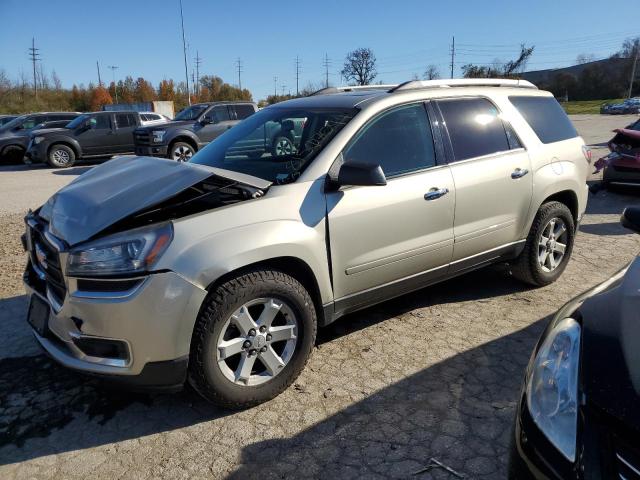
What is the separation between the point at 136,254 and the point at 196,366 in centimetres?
68

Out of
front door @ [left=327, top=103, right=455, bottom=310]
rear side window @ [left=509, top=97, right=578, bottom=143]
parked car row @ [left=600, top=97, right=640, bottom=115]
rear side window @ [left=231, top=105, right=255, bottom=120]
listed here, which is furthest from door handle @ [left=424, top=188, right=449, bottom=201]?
parked car row @ [left=600, top=97, right=640, bottom=115]

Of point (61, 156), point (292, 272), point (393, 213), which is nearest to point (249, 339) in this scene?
point (292, 272)

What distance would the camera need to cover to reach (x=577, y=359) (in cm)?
173

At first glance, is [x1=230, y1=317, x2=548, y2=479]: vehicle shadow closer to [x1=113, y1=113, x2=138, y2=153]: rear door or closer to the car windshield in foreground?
the car windshield in foreground

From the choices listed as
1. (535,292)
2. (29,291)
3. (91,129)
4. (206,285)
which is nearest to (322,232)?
(206,285)

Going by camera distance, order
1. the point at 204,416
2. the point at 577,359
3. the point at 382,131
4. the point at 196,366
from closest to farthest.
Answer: the point at 577,359, the point at 196,366, the point at 204,416, the point at 382,131

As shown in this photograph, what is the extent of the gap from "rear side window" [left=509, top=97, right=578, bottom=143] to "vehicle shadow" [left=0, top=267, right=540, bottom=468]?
1.94m

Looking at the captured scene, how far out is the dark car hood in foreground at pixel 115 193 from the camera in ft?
8.77

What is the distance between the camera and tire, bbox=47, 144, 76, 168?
606 inches

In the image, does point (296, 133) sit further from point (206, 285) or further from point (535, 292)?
point (535, 292)

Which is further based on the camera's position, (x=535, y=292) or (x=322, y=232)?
(x=535, y=292)

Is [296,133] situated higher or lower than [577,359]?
higher

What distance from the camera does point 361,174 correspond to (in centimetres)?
291

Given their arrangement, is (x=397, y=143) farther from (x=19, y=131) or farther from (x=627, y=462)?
(x=19, y=131)
